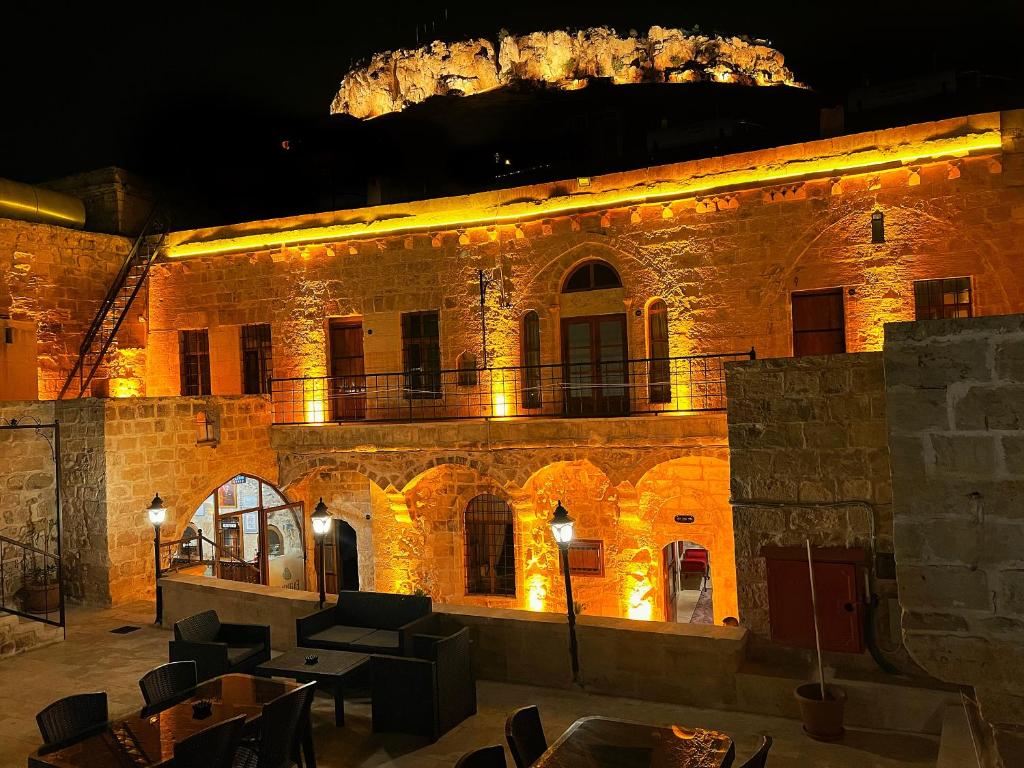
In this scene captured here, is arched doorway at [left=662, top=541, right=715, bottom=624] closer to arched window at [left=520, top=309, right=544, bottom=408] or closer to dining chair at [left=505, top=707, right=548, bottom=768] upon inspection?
arched window at [left=520, top=309, right=544, bottom=408]

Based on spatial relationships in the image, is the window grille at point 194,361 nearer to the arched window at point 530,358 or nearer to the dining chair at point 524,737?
the arched window at point 530,358

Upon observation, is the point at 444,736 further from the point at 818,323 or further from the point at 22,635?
the point at 818,323

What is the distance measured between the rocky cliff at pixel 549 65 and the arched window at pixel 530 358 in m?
13.0

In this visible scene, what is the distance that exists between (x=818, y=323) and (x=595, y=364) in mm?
3529

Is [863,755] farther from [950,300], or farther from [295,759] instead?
[950,300]

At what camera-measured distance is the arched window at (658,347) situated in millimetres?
12555

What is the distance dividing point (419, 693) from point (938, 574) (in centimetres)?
419

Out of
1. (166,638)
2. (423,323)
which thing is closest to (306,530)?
(423,323)

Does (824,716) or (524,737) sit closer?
(524,737)

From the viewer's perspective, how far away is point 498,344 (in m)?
13.4

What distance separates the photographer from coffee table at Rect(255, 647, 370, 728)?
21.2 feet

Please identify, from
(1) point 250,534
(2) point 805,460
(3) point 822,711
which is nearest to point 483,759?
(3) point 822,711

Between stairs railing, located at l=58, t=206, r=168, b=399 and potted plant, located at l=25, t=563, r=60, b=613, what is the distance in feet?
13.5

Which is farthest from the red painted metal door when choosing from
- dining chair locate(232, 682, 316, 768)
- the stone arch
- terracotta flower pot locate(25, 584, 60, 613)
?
terracotta flower pot locate(25, 584, 60, 613)
